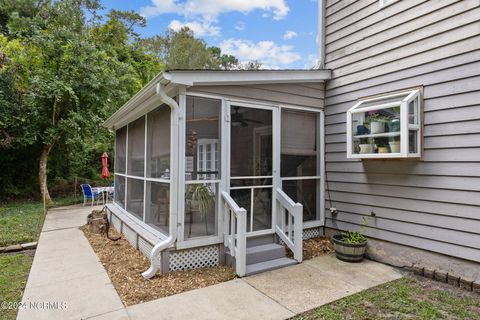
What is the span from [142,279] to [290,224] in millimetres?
2109

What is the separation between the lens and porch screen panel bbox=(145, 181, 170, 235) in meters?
3.97

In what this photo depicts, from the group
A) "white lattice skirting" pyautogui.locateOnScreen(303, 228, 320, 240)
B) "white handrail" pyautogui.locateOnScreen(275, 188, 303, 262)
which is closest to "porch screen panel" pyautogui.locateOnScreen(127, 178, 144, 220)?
"white handrail" pyautogui.locateOnScreen(275, 188, 303, 262)

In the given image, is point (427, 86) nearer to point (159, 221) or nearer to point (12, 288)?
point (159, 221)

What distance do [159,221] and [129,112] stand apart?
7.38ft

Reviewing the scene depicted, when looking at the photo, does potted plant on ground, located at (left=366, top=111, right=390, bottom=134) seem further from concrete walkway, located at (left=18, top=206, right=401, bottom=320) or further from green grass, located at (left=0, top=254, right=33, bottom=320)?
green grass, located at (left=0, top=254, right=33, bottom=320)

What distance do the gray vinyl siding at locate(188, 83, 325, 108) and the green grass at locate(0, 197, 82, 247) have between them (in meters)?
4.46

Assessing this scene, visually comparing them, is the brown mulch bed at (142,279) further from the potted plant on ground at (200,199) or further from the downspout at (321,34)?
the downspout at (321,34)

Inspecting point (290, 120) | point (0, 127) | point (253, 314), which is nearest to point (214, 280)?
point (253, 314)

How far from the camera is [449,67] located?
133 inches

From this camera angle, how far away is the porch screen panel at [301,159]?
459 centimetres

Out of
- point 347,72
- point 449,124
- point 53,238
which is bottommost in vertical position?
point 53,238

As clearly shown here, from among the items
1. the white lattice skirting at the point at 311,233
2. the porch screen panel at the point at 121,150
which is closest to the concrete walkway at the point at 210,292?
the white lattice skirting at the point at 311,233

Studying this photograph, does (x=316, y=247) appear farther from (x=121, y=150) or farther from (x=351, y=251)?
(x=121, y=150)

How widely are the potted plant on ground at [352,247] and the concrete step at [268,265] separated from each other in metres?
0.71
